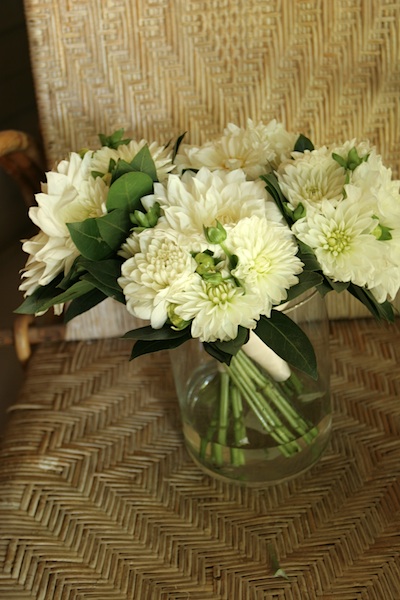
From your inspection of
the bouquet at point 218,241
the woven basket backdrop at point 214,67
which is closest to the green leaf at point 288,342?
the bouquet at point 218,241

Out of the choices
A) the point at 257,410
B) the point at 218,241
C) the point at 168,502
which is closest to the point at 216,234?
the point at 218,241

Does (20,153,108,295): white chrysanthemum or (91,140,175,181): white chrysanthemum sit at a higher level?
(91,140,175,181): white chrysanthemum

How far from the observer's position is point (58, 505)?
79 cm

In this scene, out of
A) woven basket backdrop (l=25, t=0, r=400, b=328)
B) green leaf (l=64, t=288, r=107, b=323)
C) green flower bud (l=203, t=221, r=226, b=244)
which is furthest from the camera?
woven basket backdrop (l=25, t=0, r=400, b=328)

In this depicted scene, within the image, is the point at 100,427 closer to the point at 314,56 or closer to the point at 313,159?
the point at 313,159

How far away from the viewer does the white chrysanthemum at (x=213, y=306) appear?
56 cm

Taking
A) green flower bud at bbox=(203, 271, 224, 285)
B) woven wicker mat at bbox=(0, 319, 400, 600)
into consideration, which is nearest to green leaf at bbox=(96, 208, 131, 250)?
green flower bud at bbox=(203, 271, 224, 285)

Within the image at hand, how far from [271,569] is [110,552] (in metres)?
0.17

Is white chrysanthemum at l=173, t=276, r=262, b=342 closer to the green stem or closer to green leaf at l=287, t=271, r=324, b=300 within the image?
green leaf at l=287, t=271, r=324, b=300

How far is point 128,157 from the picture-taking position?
678 mm

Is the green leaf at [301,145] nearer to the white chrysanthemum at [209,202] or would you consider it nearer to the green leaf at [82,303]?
the white chrysanthemum at [209,202]

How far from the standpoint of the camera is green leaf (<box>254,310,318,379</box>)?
2.00 ft

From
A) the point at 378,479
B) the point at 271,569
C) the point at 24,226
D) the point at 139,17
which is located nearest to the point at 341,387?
the point at 378,479

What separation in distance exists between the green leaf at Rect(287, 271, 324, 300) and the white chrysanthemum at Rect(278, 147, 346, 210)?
0.06 meters
